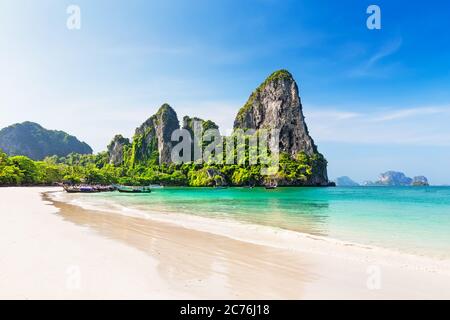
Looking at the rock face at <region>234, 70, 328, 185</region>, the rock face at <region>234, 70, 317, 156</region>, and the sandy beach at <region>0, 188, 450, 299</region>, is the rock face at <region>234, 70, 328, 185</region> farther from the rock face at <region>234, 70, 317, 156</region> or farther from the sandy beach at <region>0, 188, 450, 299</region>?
the sandy beach at <region>0, 188, 450, 299</region>

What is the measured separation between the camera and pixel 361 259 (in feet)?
33.9

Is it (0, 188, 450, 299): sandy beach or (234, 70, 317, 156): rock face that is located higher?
(234, 70, 317, 156): rock face

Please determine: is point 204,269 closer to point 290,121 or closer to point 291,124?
point 291,124

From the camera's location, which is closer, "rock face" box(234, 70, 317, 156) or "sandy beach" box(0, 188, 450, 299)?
"sandy beach" box(0, 188, 450, 299)

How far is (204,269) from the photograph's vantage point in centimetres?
852

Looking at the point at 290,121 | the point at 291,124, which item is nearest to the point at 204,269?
the point at 291,124

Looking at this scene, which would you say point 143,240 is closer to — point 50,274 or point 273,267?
point 50,274

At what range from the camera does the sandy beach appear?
21.8 ft

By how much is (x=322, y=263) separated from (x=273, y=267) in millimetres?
1719

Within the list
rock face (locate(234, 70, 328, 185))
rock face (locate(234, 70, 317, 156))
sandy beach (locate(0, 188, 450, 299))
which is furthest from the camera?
rock face (locate(234, 70, 317, 156))

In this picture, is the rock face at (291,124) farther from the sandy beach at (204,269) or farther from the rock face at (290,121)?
the sandy beach at (204,269)

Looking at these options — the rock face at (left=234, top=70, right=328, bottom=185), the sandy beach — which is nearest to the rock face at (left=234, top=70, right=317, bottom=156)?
the rock face at (left=234, top=70, right=328, bottom=185)

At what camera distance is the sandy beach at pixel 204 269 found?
262 inches
